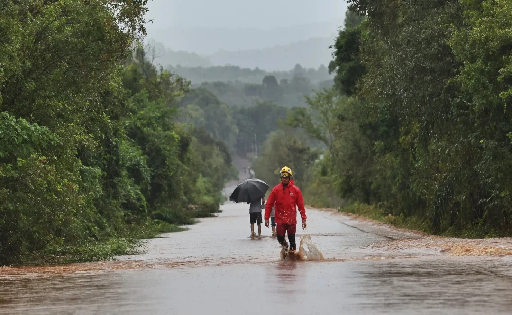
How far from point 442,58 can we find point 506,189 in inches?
215

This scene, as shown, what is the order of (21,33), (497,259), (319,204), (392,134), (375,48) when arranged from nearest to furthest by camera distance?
(497,259) < (21,33) < (375,48) < (392,134) < (319,204)

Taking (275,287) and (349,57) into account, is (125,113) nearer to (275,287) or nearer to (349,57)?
(349,57)

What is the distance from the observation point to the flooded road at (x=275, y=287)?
11.1 meters

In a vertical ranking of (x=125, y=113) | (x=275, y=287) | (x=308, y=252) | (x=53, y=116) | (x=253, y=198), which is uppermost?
(x=125, y=113)

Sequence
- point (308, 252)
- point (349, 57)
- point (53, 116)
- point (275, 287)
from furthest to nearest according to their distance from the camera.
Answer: point (349, 57), point (53, 116), point (308, 252), point (275, 287)

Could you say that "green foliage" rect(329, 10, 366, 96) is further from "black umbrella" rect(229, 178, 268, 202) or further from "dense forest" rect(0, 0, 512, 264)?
"black umbrella" rect(229, 178, 268, 202)

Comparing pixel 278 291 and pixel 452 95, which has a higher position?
pixel 452 95

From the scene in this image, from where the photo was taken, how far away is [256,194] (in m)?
32.0

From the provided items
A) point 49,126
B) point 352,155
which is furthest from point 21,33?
point 352,155

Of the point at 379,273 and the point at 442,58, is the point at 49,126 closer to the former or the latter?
the point at 379,273

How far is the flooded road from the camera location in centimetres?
1106

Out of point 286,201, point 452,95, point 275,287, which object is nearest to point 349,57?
point 452,95

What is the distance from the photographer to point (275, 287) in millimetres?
13492

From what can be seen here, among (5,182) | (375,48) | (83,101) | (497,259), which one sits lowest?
Result: (497,259)
